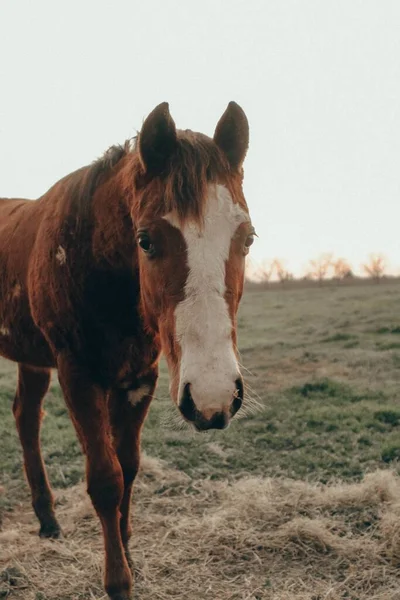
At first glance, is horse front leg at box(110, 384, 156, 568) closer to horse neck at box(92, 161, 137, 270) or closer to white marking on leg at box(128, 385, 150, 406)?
white marking on leg at box(128, 385, 150, 406)

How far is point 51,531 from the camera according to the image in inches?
170

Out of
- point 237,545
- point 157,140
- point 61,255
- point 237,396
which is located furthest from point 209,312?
point 237,545

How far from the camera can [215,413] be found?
2.16 meters

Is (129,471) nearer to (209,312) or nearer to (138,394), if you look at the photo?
(138,394)

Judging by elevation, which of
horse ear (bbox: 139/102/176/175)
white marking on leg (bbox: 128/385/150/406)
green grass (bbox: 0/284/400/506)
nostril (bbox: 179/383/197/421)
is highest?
horse ear (bbox: 139/102/176/175)

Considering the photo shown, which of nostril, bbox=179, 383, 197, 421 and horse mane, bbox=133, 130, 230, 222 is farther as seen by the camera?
horse mane, bbox=133, 130, 230, 222

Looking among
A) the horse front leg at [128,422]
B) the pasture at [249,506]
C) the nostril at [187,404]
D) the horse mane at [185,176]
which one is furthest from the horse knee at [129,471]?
the horse mane at [185,176]

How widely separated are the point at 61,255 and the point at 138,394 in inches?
37.5

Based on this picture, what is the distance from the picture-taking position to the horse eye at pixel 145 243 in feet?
8.35

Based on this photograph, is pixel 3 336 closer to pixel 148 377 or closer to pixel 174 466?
pixel 148 377

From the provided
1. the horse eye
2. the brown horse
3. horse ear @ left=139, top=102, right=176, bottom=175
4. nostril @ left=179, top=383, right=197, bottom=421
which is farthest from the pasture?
horse ear @ left=139, top=102, right=176, bottom=175

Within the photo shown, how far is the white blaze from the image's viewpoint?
2.18 meters

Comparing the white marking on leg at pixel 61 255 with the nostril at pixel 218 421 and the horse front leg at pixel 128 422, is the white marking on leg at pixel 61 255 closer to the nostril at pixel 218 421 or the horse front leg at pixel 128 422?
the horse front leg at pixel 128 422

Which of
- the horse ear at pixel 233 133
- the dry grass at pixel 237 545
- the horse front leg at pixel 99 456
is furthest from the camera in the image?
the dry grass at pixel 237 545
